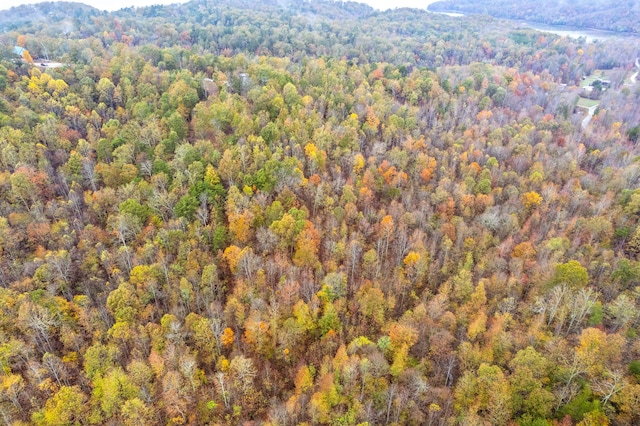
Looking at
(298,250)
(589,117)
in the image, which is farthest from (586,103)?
(298,250)

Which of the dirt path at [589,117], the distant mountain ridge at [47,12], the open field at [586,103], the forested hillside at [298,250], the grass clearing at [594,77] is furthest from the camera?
the distant mountain ridge at [47,12]

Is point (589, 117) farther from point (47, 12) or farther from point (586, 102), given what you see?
point (47, 12)

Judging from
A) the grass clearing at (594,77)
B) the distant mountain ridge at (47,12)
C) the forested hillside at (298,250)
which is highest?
the distant mountain ridge at (47,12)

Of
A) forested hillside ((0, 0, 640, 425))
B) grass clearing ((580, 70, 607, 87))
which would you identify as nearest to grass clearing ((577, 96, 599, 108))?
grass clearing ((580, 70, 607, 87))

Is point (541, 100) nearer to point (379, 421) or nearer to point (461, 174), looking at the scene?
point (461, 174)

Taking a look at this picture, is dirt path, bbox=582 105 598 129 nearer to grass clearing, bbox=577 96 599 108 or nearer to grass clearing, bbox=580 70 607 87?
grass clearing, bbox=577 96 599 108

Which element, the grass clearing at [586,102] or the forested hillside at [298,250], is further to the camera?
the grass clearing at [586,102]

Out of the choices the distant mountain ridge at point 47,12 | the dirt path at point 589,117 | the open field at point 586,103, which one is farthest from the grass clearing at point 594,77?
the distant mountain ridge at point 47,12

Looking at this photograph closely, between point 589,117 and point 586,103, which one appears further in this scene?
point 586,103

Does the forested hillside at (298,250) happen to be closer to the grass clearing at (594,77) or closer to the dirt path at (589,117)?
the dirt path at (589,117)
